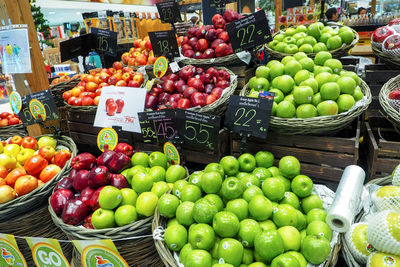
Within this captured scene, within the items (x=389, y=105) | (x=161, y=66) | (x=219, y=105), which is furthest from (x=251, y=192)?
(x=161, y=66)

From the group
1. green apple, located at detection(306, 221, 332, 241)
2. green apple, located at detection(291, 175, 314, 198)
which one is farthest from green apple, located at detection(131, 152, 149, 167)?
green apple, located at detection(306, 221, 332, 241)

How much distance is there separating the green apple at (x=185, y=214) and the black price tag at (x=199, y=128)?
0.44 m

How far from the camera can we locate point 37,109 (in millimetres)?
2035

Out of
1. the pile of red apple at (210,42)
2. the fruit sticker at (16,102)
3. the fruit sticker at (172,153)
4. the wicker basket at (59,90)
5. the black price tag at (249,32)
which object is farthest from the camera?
the wicker basket at (59,90)

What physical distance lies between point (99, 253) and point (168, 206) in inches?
14.4

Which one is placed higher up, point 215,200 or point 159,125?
point 159,125

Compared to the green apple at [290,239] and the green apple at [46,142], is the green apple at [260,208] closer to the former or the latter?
the green apple at [290,239]

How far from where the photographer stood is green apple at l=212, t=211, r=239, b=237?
3.45ft

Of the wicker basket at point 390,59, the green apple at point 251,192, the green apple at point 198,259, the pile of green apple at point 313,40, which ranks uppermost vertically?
the pile of green apple at point 313,40

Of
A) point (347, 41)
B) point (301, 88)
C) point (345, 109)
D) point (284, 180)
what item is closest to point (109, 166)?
point (284, 180)

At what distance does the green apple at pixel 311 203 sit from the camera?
4.09ft

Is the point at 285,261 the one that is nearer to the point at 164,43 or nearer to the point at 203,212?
the point at 203,212

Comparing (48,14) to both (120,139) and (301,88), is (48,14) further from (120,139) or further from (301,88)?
(301,88)

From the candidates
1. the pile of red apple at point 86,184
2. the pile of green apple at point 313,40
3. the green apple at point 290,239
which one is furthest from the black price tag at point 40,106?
the pile of green apple at point 313,40
